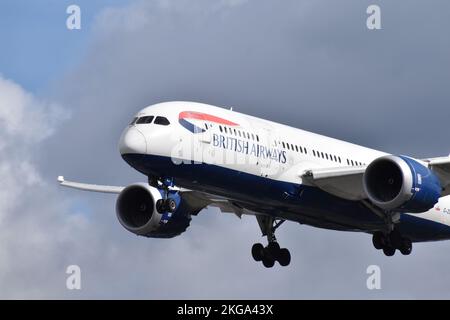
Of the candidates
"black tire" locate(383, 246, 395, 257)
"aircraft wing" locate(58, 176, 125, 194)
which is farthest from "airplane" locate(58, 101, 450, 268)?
"aircraft wing" locate(58, 176, 125, 194)

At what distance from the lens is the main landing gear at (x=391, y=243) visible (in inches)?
2285

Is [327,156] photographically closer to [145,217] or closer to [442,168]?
[442,168]

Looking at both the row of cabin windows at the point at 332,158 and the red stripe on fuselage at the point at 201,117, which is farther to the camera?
the row of cabin windows at the point at 332,158

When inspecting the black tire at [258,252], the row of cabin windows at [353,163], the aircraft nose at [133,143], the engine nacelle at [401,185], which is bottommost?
the black tire at [258,252]

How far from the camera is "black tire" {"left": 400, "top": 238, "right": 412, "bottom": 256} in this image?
2288 inches

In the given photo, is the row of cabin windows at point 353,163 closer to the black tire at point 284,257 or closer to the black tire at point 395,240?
the black tire at point 395,240

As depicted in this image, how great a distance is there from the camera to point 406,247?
58219mm

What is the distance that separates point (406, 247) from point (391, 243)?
2.33 ft

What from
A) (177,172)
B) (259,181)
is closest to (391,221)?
(259,181)

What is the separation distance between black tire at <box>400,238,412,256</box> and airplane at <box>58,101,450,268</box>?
55 mm

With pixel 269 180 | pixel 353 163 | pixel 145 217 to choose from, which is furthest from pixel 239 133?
pixel 145 217

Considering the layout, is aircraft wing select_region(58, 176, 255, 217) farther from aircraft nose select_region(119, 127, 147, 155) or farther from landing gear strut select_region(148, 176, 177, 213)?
aircraft nose select_region(119, 127, 147, 155)

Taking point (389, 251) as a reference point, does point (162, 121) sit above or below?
Answer: above

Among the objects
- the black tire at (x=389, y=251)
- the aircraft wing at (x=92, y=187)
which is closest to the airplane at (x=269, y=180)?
the black tire at (x=389, y=251)
